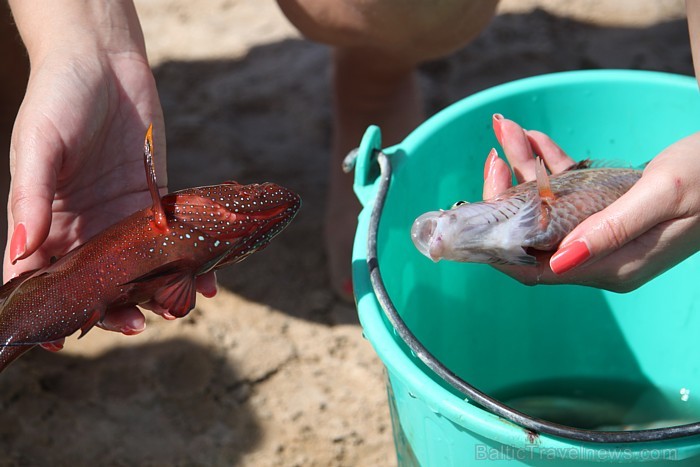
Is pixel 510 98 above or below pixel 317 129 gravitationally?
above

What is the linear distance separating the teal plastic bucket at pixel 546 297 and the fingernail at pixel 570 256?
1.24 ft

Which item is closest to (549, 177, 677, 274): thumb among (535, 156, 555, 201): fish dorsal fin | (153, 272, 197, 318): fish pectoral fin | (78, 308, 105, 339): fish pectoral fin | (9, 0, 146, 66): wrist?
(535, 156, 555, 201): fish dorsal fin

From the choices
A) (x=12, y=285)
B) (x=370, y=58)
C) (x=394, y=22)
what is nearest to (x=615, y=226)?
(x=394, y=22)

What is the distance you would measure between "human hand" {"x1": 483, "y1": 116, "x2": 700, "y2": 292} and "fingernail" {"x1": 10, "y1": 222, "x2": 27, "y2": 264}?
0.98 meters

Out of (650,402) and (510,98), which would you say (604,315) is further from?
(510,98)

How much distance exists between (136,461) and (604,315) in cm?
137

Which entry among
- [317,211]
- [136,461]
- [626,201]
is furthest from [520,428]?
[317,211]

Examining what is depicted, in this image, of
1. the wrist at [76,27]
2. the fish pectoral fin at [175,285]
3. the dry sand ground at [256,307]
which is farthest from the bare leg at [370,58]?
the fish pectoral fin at [175,285]

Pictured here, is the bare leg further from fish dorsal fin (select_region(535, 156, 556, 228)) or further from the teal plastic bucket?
fish dorsal fin (select_region(535, 156, 556, 228))

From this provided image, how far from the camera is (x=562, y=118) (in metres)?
2.22

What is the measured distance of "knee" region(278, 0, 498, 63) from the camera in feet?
7.66

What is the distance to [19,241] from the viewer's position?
5.38 feet

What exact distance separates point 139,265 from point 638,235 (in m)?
0.98

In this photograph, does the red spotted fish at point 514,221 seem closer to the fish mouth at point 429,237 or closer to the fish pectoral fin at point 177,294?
the fish mouth at point 429,237
